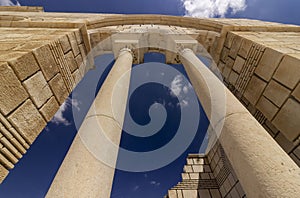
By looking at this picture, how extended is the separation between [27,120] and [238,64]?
22.7 feet

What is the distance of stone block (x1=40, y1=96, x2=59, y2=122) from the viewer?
3912 mm

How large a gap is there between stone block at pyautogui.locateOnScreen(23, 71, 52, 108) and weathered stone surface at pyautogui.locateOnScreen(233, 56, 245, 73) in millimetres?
6503

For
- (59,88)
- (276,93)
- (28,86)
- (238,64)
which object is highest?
(28,86)

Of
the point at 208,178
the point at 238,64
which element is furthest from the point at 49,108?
the point at 208,178

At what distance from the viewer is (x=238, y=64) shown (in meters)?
5.88

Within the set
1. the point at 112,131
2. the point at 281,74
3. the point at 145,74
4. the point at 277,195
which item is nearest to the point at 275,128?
the point at 281,74

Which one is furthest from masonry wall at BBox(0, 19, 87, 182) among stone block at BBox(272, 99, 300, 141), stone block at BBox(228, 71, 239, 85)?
stone block at BBox(228, 71, 239, 85)

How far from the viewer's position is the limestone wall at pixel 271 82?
146 inches

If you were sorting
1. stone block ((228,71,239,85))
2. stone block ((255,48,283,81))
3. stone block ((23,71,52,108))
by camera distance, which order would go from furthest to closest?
1. stone block ((228,71,239,85))
2. stone block ((255,48,283,81))
3. stone block ((23,71,52,108))

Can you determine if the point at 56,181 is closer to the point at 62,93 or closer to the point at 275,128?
the point at 62,93

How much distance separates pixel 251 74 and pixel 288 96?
1.62 m

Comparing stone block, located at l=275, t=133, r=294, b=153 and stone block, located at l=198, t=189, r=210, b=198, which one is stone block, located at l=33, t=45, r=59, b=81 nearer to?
stone block, located at l=275, t=133, r=294, b=153

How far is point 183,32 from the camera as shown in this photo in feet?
23.4

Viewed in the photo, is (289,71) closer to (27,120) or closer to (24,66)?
(24,66)
